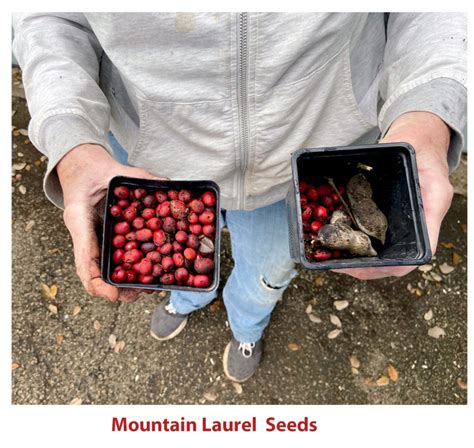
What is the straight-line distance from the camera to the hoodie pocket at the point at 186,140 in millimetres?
1551

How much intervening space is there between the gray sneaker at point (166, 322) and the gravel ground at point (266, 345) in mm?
70

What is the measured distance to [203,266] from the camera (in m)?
1.56

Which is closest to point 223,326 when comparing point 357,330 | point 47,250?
point 357,330

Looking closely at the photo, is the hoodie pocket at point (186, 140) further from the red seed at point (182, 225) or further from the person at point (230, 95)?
the red seed at point (182, 225)

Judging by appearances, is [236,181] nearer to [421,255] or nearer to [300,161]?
[300,161]

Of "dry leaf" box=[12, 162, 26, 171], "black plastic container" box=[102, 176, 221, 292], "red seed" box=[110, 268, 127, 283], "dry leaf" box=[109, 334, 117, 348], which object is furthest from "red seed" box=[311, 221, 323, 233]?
"dry leaf" box=[12, 162, 26, 171]

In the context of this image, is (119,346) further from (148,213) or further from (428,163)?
(428,163)

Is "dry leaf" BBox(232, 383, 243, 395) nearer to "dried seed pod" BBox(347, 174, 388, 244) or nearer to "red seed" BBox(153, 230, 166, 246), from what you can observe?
"red seed" BBox(153, 230, 166, 246)

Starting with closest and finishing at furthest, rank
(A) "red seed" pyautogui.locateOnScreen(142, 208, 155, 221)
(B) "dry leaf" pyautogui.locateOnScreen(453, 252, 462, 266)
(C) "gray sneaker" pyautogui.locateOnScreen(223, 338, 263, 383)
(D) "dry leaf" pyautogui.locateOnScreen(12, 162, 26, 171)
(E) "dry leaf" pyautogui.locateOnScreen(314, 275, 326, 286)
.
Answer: (A) "red seed" pyautogui.locateOnScreen(142, 208, 155, 221), (C) "gray sneaker" pyautogui.locateOnScreen(223, 338, 263, 383), (E) "dry leaf" pyautogui.locateOnScreen(314, 275, 326, 286), (B) "dry leaf" pyautogui.locateOnScreen(453, 252, 462, 266), (D) "dry leaf" pyautogui.locateOnScreen(12, 162, 26, 171)

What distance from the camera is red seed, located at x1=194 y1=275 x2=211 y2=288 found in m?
1.55

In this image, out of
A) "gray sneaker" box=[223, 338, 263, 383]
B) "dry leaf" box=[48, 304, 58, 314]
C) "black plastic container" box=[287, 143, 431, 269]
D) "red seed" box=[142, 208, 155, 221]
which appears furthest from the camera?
"dry leaf" box=[48, 304, 58, 314]

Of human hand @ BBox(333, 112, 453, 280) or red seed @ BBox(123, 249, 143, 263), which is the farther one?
red seed @ BBox(123, 249, 143, 263)

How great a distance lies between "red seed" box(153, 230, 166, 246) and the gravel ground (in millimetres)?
1597

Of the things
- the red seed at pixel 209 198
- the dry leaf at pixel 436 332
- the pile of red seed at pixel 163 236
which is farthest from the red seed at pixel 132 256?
the dry leaf at pixel 436 332
